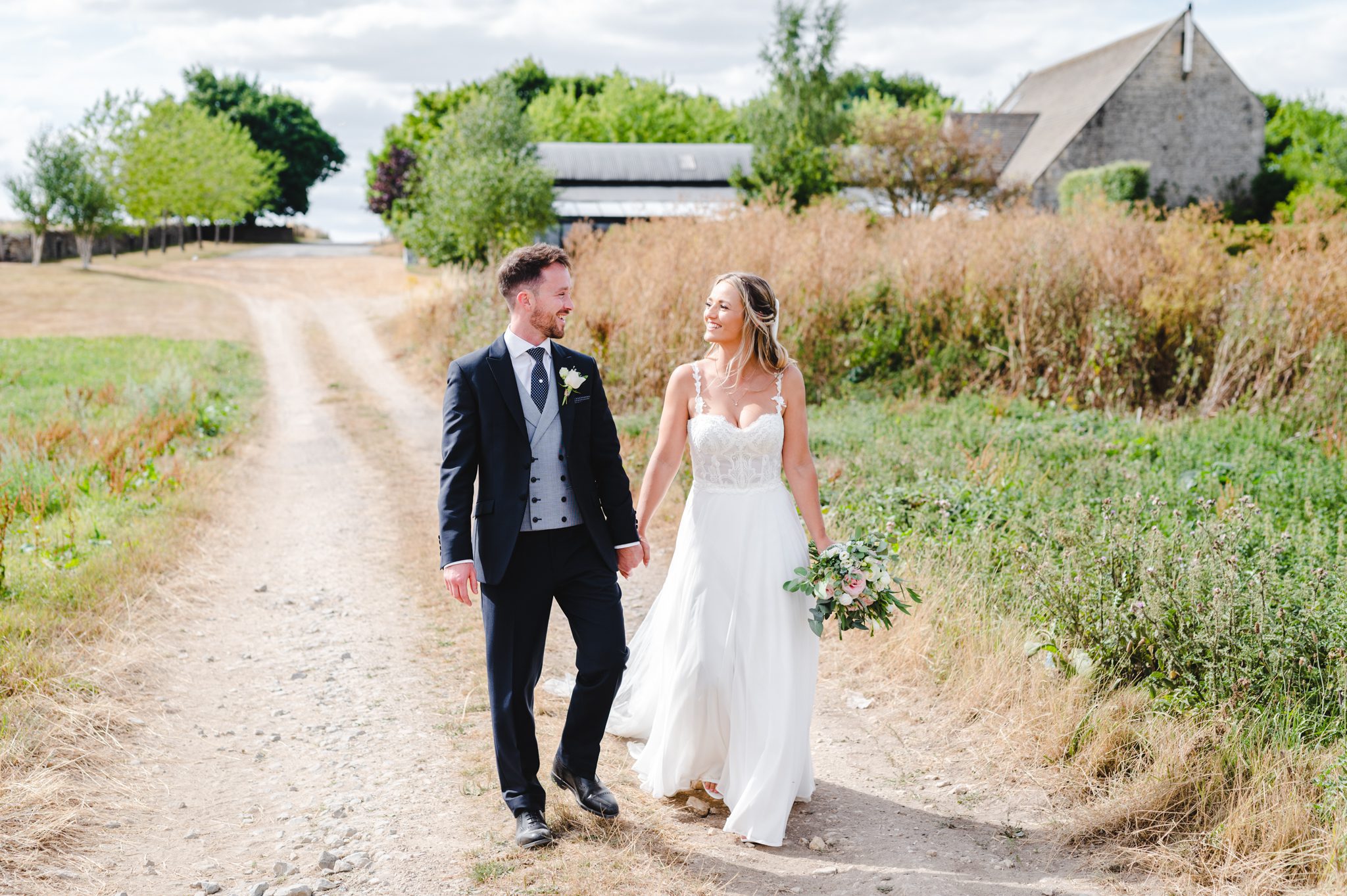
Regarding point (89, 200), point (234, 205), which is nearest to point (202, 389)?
point (89, 200)

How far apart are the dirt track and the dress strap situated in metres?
1.66

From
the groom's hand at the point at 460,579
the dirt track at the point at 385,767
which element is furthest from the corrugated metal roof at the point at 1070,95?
the groom's hand at the point at 460,579

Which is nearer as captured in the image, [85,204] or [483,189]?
[483,189]

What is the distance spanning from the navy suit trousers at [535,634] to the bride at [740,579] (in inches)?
14.5

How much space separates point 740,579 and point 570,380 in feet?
3.40

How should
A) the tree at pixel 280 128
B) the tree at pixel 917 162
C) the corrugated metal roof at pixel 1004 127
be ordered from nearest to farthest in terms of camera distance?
the tree at pixel 917 162, the corrugated metal roof at pixel 1004 127, the tree at pixel 280 128

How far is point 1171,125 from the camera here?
115 feet

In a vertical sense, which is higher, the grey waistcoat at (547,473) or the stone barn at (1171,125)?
the stone barn at (1171,125)

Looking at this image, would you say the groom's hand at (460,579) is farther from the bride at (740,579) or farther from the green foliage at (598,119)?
Answer: the green foliage at (598,119)

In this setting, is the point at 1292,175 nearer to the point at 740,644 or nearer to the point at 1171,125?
the point at 1171,125

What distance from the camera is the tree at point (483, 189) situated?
2427 cm

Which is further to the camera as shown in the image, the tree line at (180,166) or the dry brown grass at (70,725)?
the tree line at (180,166)

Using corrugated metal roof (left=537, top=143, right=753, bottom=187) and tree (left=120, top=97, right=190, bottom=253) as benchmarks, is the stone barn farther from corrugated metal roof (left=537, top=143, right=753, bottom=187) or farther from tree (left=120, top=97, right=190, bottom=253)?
tree (left=120, top=97, right=190, bottom=253)

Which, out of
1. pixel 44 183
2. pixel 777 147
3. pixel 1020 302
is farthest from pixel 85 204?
pixel 1020 302
